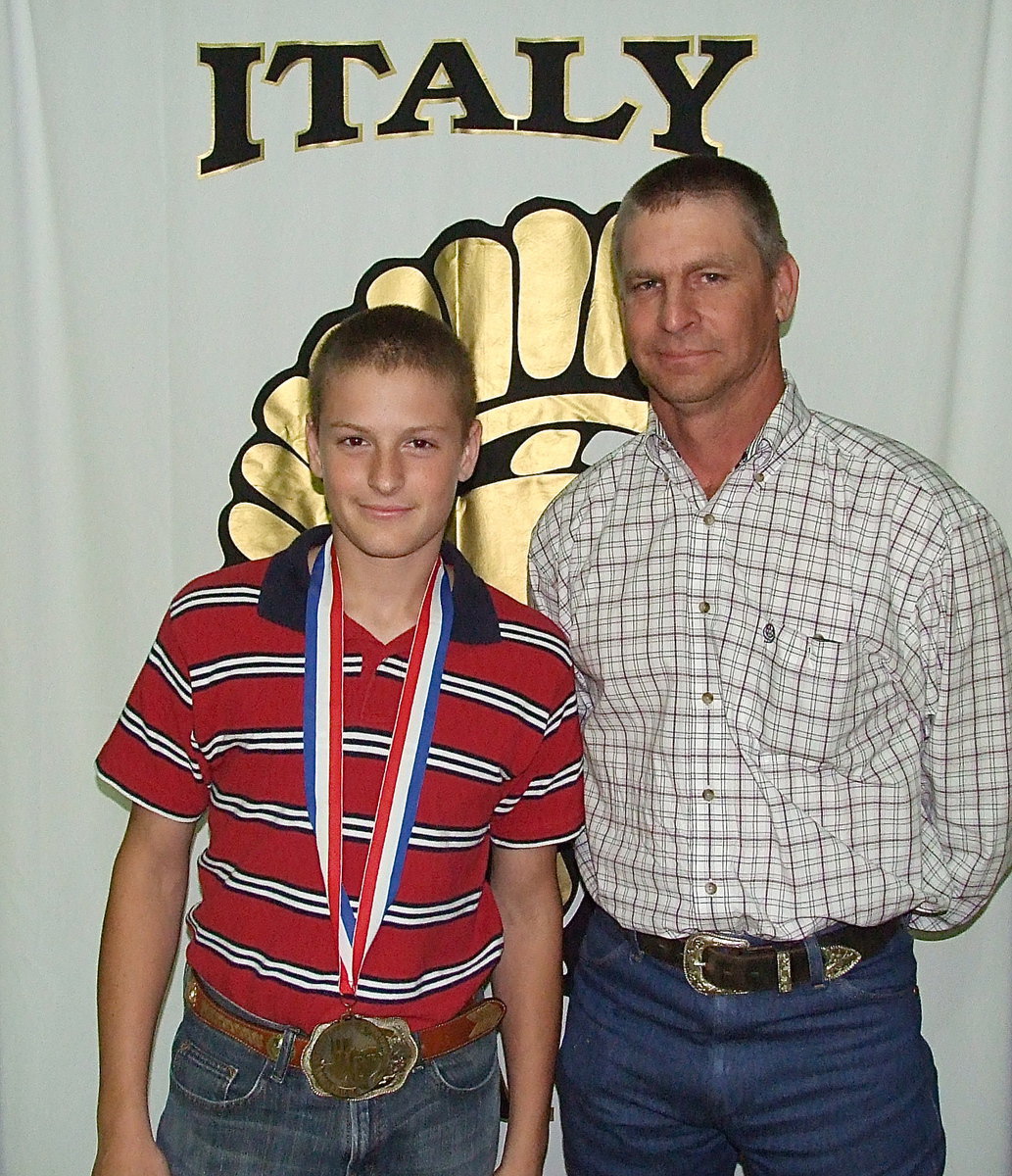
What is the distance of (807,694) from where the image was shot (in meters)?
1.62

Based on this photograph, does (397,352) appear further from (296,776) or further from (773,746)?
(773,746)

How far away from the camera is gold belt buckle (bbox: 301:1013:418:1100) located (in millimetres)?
1408

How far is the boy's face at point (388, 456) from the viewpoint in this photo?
1.48 meters

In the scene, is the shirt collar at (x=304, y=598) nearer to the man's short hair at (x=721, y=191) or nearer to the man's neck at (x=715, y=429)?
the man's neck at (x=715, y=429)

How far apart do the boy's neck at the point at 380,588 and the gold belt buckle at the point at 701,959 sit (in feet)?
1.92

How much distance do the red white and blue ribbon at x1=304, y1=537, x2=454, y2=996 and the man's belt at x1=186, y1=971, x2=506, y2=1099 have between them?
0.05m

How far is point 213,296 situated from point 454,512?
592mm

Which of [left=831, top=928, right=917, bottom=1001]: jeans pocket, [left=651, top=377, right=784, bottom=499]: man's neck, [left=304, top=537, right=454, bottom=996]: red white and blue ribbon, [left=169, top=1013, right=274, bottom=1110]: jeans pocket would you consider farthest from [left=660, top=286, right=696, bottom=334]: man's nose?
[left=169, top=1013, right=274, bottom=1110]: jeans pocket

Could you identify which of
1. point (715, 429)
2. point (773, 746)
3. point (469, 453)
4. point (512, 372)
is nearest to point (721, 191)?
point (715, 429)

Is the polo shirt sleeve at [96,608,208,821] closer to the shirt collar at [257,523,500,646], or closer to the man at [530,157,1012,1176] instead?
the shirt collar at [257,523,500,646]

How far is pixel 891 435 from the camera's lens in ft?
7.02

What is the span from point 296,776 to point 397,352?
551mm

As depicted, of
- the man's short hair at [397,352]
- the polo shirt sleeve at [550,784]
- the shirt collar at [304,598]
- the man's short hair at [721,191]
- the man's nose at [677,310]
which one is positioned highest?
the man's short hair at [721,191]

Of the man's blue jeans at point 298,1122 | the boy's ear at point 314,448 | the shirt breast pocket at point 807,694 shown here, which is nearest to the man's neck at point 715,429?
the shirt breast pocket at point 807,694
